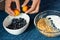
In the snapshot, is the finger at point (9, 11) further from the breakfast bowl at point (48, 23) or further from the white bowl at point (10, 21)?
the breakfast bowl at point (48, 23)

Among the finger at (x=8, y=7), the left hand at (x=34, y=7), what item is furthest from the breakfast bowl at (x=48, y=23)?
the finger at (x=8, y=7)

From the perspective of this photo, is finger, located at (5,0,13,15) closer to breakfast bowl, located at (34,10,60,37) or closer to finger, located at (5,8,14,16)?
finger, located at (5,8,14,16)

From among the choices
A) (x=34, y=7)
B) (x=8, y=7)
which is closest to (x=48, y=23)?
(x=34, y=7)

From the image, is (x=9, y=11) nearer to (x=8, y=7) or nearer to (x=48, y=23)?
(x=8, y=7)

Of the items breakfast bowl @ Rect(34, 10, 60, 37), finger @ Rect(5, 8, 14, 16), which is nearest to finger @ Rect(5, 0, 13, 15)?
finger @ Rect(5, 8, 14, 16)


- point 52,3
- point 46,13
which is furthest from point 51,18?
point 52,3

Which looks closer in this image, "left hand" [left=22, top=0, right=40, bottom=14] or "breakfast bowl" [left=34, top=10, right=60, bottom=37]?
"breakfast bowl" [left=34, top=10, right=60, bottom=37]
